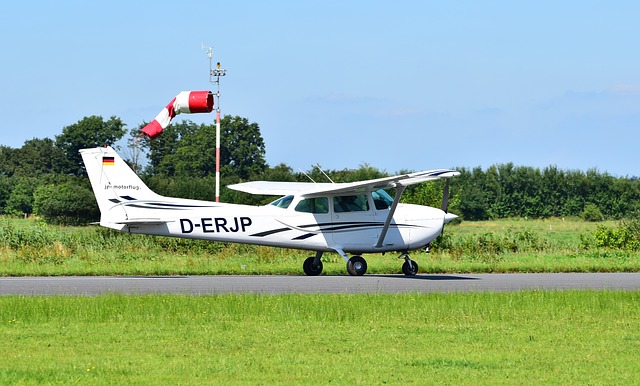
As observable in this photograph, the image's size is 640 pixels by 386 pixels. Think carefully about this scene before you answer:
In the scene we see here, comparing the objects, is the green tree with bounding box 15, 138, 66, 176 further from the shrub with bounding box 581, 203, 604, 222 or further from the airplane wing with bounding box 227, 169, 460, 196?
the airplane wing with bounding box 227, 169, 460, 196

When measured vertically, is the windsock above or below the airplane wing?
above

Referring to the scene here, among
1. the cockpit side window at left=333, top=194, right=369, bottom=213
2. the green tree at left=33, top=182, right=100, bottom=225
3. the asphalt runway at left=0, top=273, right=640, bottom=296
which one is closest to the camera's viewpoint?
the asphalt runway at left=0, top=273, right=640, bottom=296

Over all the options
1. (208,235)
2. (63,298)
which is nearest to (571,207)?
(208,235)

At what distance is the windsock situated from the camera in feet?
104

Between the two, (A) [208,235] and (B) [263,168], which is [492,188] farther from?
(A) [208,235]

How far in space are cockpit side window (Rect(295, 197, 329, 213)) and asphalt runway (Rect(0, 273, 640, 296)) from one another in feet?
5.25

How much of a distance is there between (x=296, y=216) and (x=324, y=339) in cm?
1135

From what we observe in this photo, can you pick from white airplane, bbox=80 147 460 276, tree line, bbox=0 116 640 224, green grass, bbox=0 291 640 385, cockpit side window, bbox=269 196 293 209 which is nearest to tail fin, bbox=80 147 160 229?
white airplane, bbox=80 147 460 276

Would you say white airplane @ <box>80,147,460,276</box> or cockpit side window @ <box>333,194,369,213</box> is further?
cockpit side window @ <box>333,194,369,213</box>

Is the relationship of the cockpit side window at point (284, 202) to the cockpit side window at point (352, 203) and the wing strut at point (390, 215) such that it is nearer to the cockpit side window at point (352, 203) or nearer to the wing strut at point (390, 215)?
the cockpit side window at point (352, 203)

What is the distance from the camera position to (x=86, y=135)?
88.8 meters

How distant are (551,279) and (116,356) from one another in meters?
13.4

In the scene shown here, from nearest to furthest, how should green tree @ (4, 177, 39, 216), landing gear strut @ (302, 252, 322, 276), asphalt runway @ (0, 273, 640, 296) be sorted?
1. asphalt runway @ (0, 273, 640, 296)
2. landing gear strut @ (302, 252, 322, 276)
3. green tree @ (4, 177, 39, 216)

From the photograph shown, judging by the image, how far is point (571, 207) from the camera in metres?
83.5
